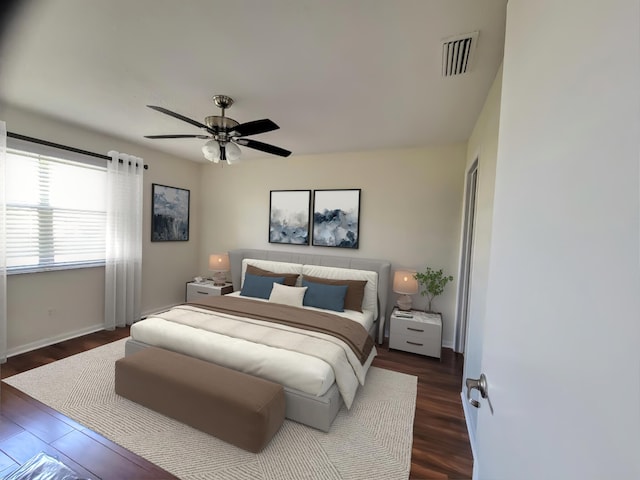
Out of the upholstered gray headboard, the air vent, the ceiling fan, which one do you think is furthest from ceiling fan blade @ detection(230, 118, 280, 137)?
the upholstered gray headboard

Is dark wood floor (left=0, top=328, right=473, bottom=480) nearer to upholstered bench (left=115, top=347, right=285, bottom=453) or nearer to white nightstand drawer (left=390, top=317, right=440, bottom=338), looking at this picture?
upholstered bench (left=115, top=347, right=285, bottom=453)

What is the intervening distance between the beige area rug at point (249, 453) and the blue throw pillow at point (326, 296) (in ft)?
3.04

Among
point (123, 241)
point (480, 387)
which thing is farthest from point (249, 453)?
point (123, 241)

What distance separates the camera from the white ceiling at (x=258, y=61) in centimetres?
138

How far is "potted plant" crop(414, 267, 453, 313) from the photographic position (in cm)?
325

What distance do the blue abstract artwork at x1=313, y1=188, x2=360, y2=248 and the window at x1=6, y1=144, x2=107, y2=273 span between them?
9.34 feet

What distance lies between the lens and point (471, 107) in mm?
2311

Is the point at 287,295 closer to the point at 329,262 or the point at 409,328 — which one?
the point at 329,262

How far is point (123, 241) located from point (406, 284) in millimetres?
3777

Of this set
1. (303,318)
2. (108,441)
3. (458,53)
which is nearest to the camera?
(458,53)

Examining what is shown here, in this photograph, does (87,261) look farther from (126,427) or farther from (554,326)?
(554,326)

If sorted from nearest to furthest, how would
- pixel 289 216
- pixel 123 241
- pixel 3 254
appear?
pixel 3 254
pixel 123 241
pixel 289 216

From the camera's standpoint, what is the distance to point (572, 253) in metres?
0.43

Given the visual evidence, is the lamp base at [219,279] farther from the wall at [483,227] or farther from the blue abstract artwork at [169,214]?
the wall at [483,227]
